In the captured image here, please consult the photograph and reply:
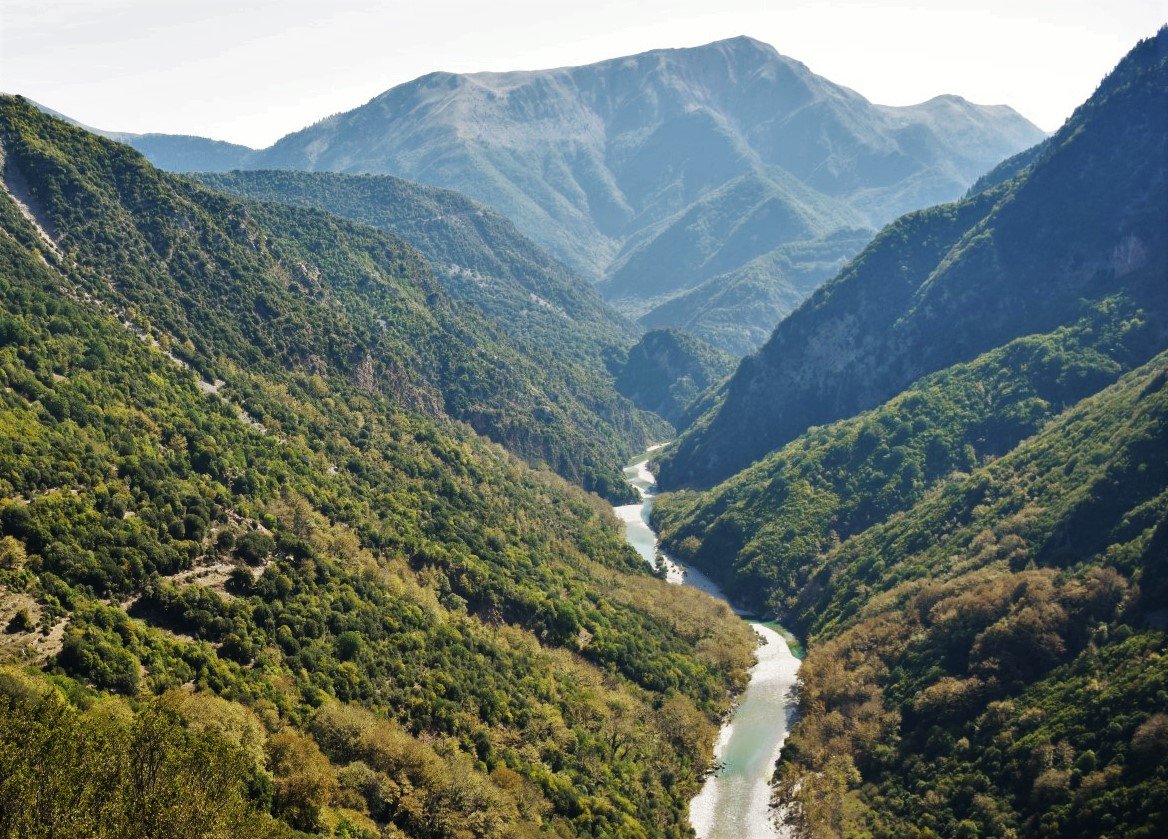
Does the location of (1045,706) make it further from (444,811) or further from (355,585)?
(355,585)

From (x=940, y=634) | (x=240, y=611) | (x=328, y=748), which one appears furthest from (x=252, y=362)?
(x=940, y=634)

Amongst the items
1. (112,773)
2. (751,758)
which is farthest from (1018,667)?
(112,773)

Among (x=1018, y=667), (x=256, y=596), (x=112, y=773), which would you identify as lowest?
(x=1018, y=667)

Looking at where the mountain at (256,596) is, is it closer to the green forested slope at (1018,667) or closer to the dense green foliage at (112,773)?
the dense green foliage at (112,773)

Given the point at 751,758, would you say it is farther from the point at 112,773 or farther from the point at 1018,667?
the point at 112,773

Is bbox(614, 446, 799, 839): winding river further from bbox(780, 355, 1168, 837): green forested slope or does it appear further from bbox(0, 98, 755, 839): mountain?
bbox(780, 355, 1168, 837): green forested slope

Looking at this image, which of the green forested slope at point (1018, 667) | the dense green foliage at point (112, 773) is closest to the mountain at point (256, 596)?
the dense green foliage at point (112, 773)
